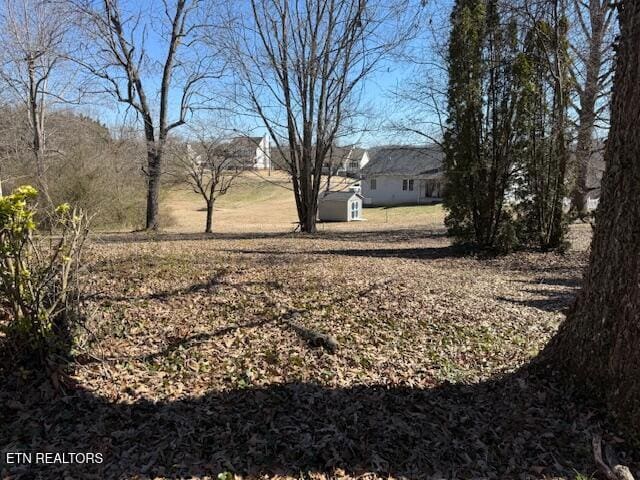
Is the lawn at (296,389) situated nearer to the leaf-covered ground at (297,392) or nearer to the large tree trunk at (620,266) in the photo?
the leaf-covered ground at (297,392)

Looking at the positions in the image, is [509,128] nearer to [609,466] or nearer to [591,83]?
[591,83]

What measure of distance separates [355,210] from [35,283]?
96.1 feet

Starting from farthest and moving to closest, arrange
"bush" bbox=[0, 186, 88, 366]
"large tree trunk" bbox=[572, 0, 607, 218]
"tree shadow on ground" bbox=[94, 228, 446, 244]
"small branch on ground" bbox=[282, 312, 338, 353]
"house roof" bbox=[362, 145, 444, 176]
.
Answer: "house roof" bbox=[362, 145, 444, 176] → "large tree trunk" bbox=[572, 0, 607, 218] → "tree shadow on ground" bbox=[94, 228, 446, 244] → "small branch on ground" bbox=[282, 312, 338, 353] → "bush" bbox=[0, 186, 88, 366]

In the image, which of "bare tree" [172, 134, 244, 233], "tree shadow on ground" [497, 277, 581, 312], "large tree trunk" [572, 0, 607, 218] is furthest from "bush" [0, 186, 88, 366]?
"bare tree" [172, 134, 244, 233]

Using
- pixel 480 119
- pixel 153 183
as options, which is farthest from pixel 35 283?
pixel 153 183

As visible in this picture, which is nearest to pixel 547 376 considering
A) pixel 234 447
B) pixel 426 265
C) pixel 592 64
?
pixel 234 447

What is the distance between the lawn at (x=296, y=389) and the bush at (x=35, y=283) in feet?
0.59

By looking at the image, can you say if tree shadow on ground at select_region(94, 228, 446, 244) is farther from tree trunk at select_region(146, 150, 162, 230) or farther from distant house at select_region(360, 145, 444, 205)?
distant house at select_region(360, 145, 444, 205)

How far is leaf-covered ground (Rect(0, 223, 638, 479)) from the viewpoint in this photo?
2.55 metres

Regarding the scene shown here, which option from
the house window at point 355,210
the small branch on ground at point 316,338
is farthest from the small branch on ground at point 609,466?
the house window at point 355,210

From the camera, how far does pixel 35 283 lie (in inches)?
121

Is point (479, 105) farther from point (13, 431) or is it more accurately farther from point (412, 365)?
point (13, 431)

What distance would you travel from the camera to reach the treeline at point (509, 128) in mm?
9461

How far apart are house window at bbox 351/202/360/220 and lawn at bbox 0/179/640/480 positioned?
25999 millimetres
